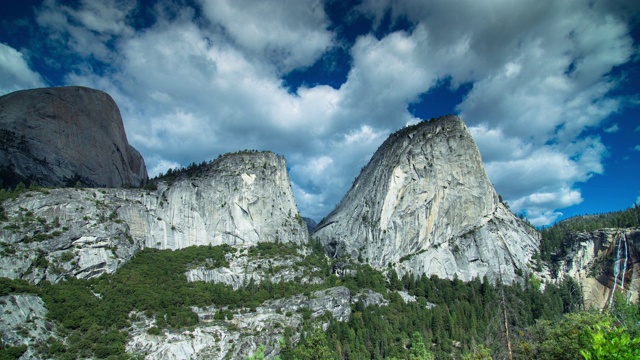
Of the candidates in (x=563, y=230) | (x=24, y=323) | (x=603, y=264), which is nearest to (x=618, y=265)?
(x=603, y=264)

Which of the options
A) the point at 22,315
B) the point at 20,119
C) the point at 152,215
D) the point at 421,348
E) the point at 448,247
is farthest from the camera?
the point at 448,247

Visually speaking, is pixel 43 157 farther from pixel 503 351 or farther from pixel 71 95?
pixel 503 351

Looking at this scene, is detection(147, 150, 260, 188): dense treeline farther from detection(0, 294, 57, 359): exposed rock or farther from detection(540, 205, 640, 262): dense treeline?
detection(540, 205, 640, 262): dense treeline

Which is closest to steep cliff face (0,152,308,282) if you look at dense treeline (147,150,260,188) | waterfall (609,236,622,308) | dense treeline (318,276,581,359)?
dense treeline (147,150,260,188)

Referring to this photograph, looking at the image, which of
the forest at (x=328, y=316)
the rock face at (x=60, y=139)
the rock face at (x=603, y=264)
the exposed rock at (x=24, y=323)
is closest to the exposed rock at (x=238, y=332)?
the forest at (x=328, y=316)

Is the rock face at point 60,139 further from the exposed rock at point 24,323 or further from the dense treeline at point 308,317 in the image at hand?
the exposed rock at point 24,323

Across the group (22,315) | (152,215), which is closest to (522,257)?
(152,215)
